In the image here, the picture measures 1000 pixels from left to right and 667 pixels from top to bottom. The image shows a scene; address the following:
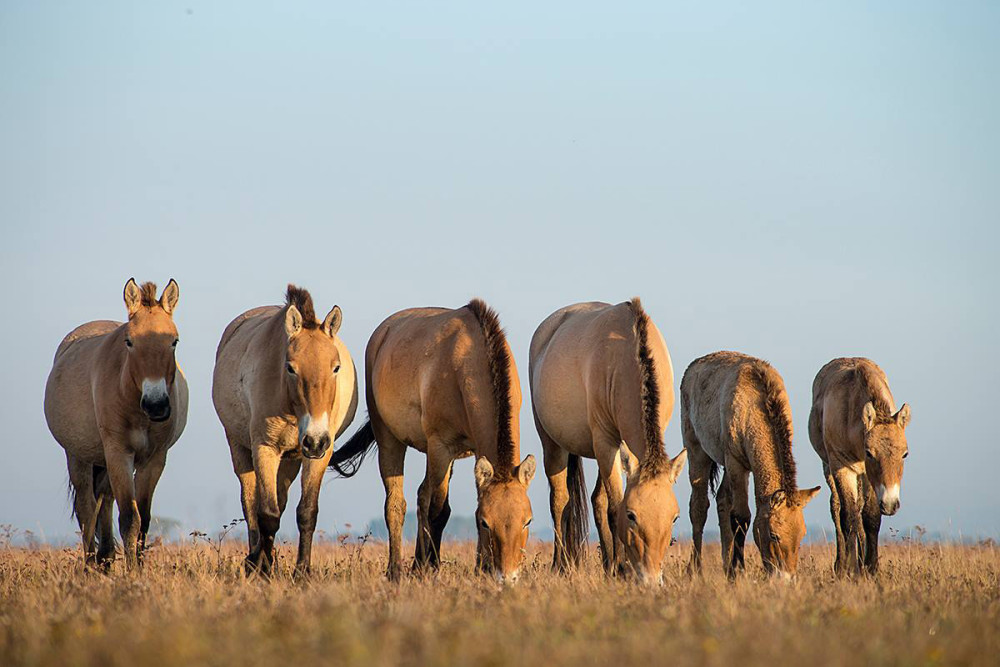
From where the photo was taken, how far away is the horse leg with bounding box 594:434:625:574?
10050 mm

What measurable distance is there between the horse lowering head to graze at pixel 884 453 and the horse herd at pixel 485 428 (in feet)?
0.07

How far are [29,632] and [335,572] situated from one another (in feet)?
14.6

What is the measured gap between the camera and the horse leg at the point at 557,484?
1152 cm

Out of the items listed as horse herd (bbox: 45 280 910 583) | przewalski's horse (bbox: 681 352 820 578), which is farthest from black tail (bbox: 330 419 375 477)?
przewalski's horse (bbox: 681 352 820 578)

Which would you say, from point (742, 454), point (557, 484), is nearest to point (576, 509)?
point (557, 484)

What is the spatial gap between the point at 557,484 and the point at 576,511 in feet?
1.43

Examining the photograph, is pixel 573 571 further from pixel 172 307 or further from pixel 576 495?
pixel 172 307

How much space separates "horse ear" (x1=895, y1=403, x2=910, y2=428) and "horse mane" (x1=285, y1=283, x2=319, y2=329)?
6.25 m

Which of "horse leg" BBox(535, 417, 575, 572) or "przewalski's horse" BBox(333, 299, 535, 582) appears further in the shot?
"horse leg" BBox(535, 417, 575, 572)

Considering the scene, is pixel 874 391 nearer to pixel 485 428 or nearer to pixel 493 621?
pixel 485 428

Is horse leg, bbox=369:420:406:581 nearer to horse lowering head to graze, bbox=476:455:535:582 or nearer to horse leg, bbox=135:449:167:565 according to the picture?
horse leg, bbox=135:449:167:565

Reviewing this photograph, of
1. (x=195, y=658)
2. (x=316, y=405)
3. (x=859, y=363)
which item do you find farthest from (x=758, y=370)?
(x=195, y=658)

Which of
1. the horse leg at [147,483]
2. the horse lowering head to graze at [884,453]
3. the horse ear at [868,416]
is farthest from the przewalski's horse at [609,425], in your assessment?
the horse leg at [147,483]

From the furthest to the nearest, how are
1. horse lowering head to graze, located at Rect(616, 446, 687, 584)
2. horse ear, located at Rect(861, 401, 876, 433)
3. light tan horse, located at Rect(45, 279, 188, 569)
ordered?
horse ear, located at Rect(861, 401, 876, 433) → light tan horse, located at Rect(45, 279, 188, 569) → horse lowering head to graze, located at Rect(616, 446, 687, 584)
